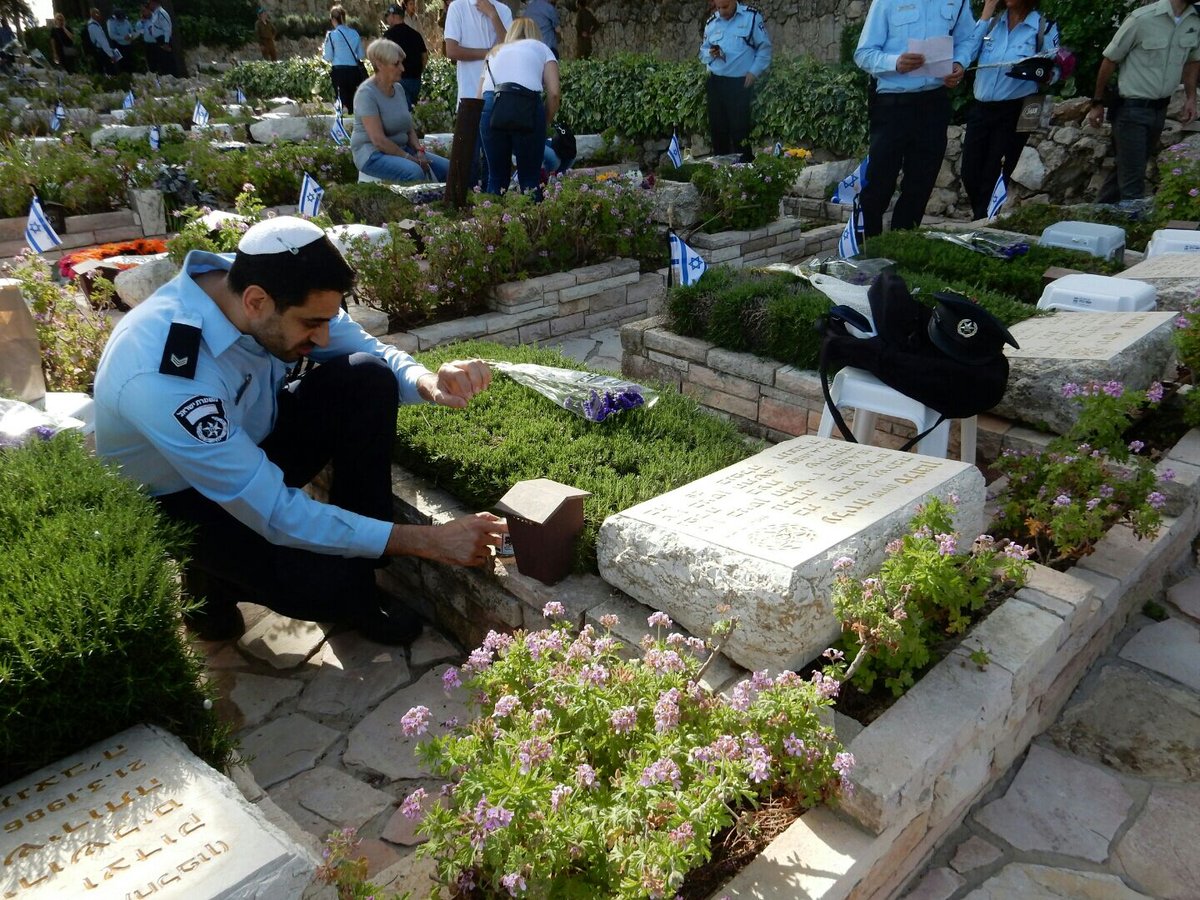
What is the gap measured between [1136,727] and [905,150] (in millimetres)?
4736

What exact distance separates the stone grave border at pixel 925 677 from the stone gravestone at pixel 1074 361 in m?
0.38

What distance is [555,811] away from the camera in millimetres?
1525

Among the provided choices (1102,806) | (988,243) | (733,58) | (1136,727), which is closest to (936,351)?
(1136,727)

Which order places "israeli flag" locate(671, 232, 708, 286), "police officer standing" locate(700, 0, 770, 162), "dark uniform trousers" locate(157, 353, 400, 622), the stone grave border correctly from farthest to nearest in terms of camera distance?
"police officer standing" locate(700, 0, 770, 162) < "israeli flag" locate(671, 232, 708, 286) < "dark uniform trousers" locate(157, 353, 400, 622) < the stone grave border

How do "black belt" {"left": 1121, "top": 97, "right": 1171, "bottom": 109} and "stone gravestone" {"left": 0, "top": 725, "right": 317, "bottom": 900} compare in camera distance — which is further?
"black belt" {"left": 1121, "top": 97, "right": 1171, "bottom": 109}

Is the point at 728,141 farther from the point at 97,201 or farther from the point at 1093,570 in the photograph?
the point at 1093,570

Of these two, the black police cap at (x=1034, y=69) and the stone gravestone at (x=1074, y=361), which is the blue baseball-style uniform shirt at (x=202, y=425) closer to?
the stone gravestone at (x=1074, y=361)

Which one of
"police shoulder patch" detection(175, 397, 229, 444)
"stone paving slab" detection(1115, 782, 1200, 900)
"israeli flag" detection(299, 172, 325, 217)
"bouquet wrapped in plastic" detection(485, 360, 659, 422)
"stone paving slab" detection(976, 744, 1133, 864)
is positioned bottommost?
"stone paving slab" detection(976, 744, 1133, 864)

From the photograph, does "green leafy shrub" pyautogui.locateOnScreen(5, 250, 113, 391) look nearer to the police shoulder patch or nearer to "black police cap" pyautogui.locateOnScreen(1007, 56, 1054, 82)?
the police shoulder patch

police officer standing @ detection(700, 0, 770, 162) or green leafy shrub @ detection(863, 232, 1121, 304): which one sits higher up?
police officer standing @ detection(700, 0, 770, 162)

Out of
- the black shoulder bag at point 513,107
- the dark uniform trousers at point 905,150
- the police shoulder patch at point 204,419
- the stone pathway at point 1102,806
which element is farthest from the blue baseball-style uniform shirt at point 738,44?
the police shoulder patch at point 204,419

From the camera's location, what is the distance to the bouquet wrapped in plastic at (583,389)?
3.36 m

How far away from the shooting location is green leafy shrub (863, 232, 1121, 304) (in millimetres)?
4715

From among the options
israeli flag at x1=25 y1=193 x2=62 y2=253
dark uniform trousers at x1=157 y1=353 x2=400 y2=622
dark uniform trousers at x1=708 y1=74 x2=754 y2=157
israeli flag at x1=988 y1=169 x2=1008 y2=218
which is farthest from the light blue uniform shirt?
dark uniform trousers at x1=157 y1=353 x2=400 y2=622
